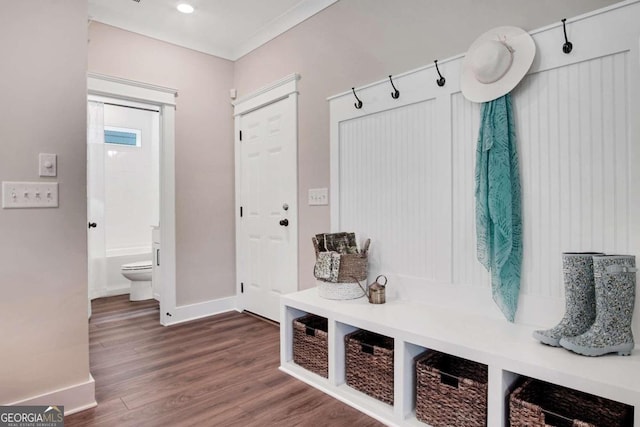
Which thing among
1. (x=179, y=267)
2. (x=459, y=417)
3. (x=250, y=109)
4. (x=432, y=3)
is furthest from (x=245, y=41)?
(x=459, y=417)

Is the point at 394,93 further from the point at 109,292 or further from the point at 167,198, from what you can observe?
the point at 109,292

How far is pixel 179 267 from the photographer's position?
330cm

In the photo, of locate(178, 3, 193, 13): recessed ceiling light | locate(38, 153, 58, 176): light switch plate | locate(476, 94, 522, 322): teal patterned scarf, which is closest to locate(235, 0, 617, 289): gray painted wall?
locate(476, 94, 522, 322): teal patterned scarf

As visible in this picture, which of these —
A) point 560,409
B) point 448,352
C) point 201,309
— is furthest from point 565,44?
point 201,309

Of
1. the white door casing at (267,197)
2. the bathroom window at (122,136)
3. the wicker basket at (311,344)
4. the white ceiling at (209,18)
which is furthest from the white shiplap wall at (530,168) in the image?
the bathroom window at (122,136)

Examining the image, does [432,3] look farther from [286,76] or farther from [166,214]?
[166,214]

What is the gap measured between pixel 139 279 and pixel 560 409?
3.94 metres

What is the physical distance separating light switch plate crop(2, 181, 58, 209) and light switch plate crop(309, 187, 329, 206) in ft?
5.18

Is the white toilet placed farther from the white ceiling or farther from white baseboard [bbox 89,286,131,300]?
the white ceiling

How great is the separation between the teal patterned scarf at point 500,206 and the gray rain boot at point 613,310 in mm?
375

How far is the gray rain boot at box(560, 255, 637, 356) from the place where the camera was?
131 centimetres

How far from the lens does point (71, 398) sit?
1.82m

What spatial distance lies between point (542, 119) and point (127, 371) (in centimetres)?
266

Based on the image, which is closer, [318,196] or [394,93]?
[394,93]
